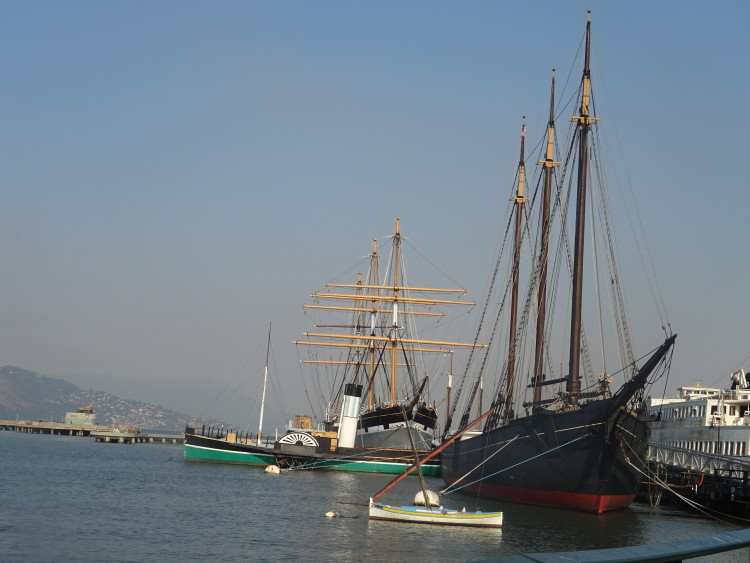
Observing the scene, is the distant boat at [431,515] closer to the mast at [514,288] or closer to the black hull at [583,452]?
the black hull at [583,452]

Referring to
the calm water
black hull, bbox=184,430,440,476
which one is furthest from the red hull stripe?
black hull, bbox=184,430,440,476

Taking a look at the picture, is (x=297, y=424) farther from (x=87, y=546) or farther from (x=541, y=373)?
(x=87, y=546)

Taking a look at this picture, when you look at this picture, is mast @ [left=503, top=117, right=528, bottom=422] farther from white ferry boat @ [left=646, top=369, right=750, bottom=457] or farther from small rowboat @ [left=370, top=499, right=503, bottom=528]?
small rowboat @ [left=370, top=499, right=503, bottom=528]

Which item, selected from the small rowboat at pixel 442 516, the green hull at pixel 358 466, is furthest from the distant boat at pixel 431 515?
the green hull at pixel 358 466

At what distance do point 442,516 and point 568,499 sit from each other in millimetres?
8605

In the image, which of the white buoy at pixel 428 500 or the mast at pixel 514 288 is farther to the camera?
the mast at pixel 514 288

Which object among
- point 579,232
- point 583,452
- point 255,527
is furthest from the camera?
point 579,232

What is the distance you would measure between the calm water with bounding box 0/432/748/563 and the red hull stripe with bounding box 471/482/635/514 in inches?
23.1

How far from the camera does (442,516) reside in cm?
3591

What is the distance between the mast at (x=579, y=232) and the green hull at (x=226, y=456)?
38.9 metres

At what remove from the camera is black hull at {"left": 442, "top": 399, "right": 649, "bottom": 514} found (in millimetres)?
40531

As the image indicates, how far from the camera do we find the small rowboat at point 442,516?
116 ft

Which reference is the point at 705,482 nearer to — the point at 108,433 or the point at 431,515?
the point at 431,515

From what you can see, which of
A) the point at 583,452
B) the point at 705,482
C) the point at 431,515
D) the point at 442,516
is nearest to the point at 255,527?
the point at 431,515
